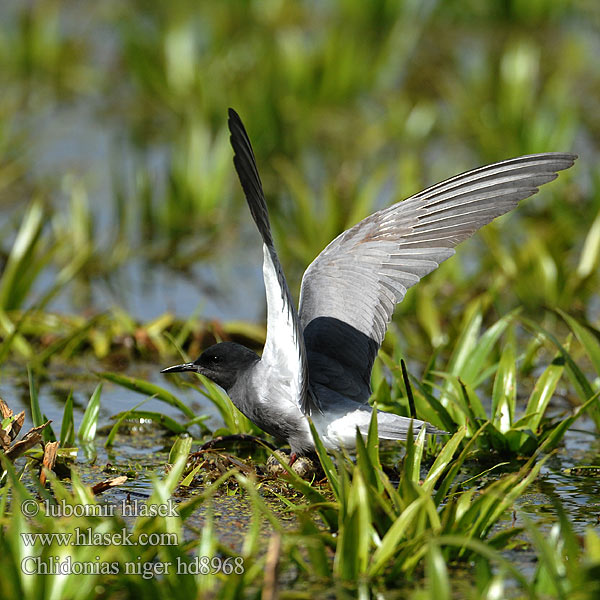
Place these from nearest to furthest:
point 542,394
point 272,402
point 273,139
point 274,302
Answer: point 274,302 < point 272,402 < point 542,394 < point 273,139

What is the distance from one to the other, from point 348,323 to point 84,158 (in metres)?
6.04

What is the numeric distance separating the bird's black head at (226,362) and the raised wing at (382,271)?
26cm

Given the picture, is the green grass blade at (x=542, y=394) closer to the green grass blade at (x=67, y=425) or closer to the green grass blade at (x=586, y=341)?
the green grass blade at (x=586, y=341)

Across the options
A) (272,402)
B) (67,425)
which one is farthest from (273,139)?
(272,402)

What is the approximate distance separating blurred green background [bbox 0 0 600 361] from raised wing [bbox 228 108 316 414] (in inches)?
74.7

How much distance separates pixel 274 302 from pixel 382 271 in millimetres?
955

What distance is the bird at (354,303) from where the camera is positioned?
12.8ft

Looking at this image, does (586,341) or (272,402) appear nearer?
(272,402)

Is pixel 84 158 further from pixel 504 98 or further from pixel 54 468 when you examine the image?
pixel 54 468

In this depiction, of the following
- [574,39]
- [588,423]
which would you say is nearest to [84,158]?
[588,423]

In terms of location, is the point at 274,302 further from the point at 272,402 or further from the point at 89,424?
the point at 89,424

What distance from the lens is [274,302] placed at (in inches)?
136

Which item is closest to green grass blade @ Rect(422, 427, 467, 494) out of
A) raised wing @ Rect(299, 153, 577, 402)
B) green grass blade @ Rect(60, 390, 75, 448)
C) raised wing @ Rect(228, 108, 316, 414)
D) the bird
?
the bird

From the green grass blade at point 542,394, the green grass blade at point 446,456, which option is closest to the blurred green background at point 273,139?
the green grass blade at point 542,394
